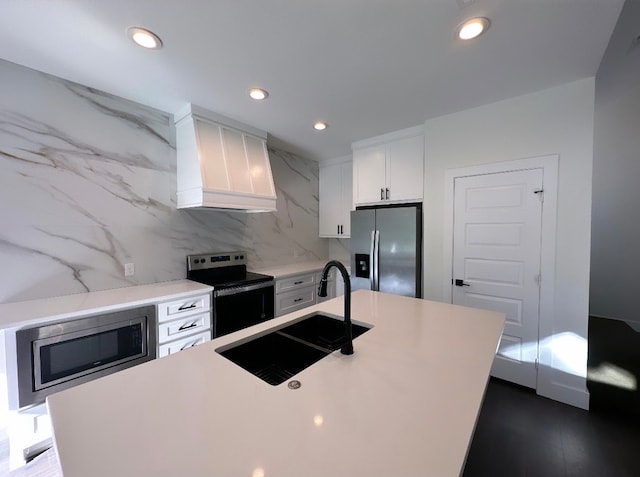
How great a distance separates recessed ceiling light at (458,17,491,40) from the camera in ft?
4.59

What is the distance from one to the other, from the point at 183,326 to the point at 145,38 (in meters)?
1.94

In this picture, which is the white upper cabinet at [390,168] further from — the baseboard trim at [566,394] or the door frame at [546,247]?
the baseboard trim at [566,394]

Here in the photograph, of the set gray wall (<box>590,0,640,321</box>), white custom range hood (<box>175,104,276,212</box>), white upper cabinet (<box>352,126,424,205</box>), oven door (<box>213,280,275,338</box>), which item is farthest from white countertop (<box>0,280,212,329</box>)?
gray wall (<box>590,0,640,321</box>)

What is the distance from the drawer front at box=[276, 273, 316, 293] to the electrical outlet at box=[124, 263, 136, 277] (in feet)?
4.38

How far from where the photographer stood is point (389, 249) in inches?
114

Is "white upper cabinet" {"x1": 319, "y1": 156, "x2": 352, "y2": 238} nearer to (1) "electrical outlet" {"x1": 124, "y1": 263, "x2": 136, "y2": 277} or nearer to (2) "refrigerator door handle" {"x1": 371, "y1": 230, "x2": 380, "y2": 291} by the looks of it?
(2) "refrigerator door handle" {"x1": 371, "y1": 230, "x2": 380, "y2": 291}

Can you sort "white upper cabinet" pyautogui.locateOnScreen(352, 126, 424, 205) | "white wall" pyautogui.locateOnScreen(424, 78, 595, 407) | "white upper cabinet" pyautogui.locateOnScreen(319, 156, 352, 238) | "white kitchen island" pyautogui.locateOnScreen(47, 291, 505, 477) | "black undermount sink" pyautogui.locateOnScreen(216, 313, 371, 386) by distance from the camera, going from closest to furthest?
"white kitchen island" pyautogui.locateOnScreen(47, 291, 505, 477) → "black undermount sink" pyautogui.locateOnScreen(216, 313, 371, 386) → "white wall" pyautogui.locateOnScreen(424, 78, 595, 407) → "white upper cabinet" pyautogui.locateOnScreen(352, 126, 424, 205) → "white upper cabinet" pyautogui.locateOnScreen(319, 156, 352, 238)

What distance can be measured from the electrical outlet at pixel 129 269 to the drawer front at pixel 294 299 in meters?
1.37

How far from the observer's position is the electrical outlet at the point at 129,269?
2287mm

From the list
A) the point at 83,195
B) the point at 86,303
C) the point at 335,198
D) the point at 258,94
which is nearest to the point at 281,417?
the point at 86,303

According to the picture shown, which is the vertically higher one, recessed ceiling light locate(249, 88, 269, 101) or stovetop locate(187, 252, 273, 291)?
recessed ceiling light locate(249, 88, 269, 101)

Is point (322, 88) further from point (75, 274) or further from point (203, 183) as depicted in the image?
point (75, 274)

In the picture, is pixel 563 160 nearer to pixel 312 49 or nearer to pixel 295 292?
pixel 312 49

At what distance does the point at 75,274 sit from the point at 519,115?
149 inches
